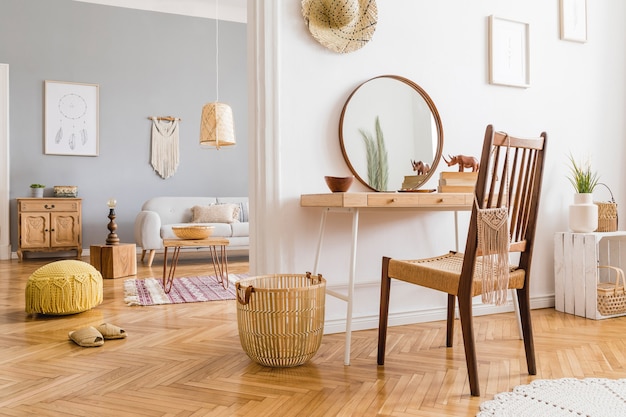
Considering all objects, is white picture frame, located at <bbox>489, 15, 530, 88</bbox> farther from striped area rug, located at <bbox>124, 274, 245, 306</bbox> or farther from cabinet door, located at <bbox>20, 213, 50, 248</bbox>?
cabinet door, located at <bbox>20, 213, 50, 248</bbox>

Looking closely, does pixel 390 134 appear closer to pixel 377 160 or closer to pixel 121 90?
pixel 377 160

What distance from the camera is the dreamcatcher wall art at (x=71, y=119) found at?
682 cm

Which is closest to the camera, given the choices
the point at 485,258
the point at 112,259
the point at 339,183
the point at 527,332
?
the point at 485,258

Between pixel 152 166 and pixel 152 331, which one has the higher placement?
pixel 152 166

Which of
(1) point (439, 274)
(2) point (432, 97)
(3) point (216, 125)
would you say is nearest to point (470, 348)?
(1) point (439, 274)

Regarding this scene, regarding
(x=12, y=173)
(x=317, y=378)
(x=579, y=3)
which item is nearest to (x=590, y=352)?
(x=317, y=378)

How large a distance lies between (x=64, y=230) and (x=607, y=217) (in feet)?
19.2

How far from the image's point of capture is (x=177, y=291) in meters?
4.17

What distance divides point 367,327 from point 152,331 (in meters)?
1.18

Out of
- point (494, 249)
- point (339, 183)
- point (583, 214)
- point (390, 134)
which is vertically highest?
point (390, 134)

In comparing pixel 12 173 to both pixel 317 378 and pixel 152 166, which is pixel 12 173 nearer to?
pixel 152 166

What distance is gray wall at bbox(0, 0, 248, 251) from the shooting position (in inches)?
265

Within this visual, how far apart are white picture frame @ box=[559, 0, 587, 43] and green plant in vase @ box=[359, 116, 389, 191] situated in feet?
5.27

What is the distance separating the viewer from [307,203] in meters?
2.69
